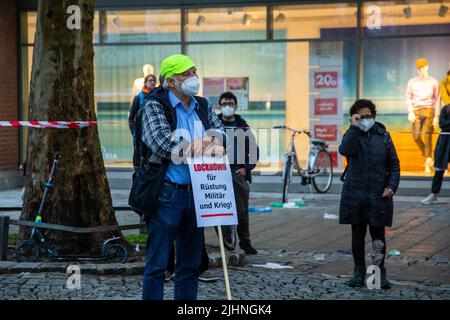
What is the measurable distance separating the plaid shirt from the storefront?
10.9 meters

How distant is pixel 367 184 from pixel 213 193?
2.34 m

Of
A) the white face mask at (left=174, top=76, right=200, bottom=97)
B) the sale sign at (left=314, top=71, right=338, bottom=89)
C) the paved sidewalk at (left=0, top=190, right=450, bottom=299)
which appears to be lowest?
the paved sidewalk at (left=0, top=190, right=450, bottom=299)

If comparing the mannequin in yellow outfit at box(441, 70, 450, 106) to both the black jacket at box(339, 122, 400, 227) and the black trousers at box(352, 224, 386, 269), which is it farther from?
the black trousers at box(352, 224, 386, 269)

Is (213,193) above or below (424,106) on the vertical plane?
below

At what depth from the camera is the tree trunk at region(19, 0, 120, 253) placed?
29.7 feet

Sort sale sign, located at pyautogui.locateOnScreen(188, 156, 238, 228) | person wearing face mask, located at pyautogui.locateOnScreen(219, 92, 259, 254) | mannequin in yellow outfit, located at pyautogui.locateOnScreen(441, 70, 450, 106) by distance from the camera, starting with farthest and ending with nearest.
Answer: mannequin in yellow outfit, located at pyautogui.locateOnScreen(441, 70, 450, 106)
person wearing face mask, located at pyautogui.locateOnScreen(219, 92, 259, 254)
sale sign, located at pyautogui.locateOnScreen(188, 156, 238, 228)

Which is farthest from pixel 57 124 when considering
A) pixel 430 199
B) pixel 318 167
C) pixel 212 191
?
pixel 318 167

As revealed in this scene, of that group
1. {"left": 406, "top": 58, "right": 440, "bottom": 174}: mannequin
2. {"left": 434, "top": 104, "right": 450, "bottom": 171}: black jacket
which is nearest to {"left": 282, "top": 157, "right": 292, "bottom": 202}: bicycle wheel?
{"left": 434, "top": 104, "right": 450, "bottom": 171}: black jacket

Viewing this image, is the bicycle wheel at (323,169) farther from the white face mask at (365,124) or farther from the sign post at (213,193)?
the sign post at (213,193)

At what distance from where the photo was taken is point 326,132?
55.7 ft

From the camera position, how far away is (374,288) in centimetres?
806

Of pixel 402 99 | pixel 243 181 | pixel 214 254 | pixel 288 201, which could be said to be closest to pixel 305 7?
pixel 402 99

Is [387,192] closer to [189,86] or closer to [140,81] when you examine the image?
[189,86]

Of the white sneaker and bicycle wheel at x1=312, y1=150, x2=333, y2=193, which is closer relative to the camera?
the white sneaker
